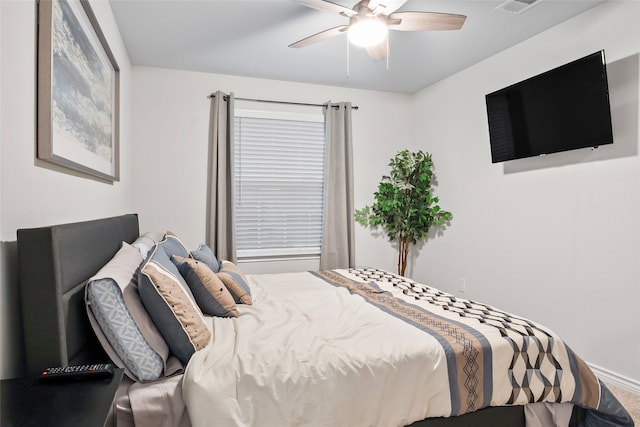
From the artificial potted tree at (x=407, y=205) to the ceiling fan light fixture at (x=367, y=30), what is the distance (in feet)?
7.20

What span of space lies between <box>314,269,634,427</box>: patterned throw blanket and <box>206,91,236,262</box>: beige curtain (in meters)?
2.38

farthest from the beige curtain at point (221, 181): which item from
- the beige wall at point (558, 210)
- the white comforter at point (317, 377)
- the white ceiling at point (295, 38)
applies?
the beige wall at point (558, 210)

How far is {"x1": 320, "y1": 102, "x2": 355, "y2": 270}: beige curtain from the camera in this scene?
14.3 ft

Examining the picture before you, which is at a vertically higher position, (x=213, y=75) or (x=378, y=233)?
(x=213, y=75)

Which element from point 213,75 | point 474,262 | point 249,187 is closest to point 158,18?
point 213,75

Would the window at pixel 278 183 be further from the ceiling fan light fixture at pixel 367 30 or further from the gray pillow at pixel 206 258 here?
the ceiling fan light fixture at pixel 367 30

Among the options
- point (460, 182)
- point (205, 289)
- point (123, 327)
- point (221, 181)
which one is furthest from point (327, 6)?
point (460, 182)

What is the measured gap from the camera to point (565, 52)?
2.97 meters

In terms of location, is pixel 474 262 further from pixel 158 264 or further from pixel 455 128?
pixel 158 264

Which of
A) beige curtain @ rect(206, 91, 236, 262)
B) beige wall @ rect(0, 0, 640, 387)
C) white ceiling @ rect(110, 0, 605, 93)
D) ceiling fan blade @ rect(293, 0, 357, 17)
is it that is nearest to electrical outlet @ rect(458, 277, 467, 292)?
beige wall @ rect(0, 0, 640, 387)

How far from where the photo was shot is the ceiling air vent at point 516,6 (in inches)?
102

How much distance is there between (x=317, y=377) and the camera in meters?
1.51

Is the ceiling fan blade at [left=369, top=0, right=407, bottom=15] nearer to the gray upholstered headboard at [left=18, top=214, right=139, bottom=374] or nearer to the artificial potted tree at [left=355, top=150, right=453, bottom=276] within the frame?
the gray upholstered headboard at [left=18, top=214, right=139, bottom=374]

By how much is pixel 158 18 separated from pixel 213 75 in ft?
3.89
